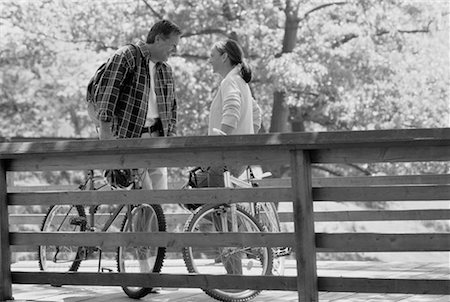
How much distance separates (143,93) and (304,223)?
1880mm

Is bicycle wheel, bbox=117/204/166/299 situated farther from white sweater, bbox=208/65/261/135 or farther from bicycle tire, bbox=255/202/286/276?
bicycle tire, bbox=255/202/286/276

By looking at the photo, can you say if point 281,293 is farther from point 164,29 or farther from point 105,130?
point 164,29

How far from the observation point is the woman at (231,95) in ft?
23.4

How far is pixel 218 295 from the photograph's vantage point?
6.49m

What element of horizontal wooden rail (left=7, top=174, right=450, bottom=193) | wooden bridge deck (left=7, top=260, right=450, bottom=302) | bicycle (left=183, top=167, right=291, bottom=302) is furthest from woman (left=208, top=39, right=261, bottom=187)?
horizontal wooden rail (left=7, top=174, right=450, bottom=193)

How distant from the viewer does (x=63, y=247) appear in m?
7.53

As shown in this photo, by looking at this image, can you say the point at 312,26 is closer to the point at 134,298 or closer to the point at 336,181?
the point at 336,181

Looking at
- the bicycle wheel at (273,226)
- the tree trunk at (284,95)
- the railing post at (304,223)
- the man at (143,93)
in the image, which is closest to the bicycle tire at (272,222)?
the bicycle wheel at (273,226)

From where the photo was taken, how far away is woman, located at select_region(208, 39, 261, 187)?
710 cm

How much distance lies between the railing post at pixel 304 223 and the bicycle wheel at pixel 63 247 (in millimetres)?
2013

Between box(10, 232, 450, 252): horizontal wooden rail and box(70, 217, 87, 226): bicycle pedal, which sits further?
box(70, 217, 87, 226): bicycle pedal

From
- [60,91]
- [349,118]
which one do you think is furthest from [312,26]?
[60,91]

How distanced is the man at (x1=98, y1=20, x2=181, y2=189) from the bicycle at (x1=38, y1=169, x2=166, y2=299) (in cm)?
21

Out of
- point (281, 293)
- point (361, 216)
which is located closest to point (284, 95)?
point (361, 216)
